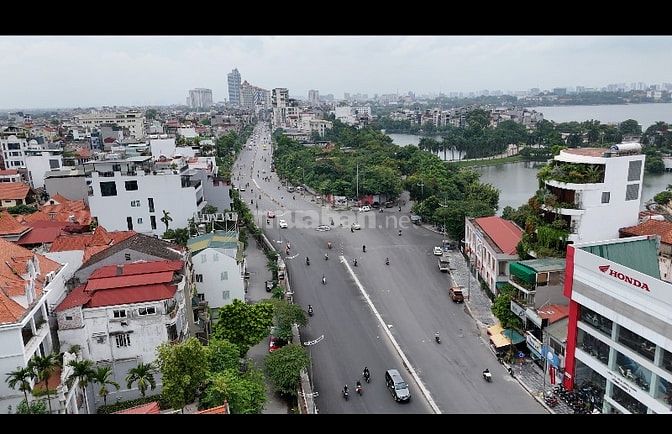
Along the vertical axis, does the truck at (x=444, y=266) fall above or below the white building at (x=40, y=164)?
below

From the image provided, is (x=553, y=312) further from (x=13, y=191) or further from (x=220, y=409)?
(x=13, y=191)

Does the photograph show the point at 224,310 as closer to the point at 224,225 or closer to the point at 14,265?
the point at 14,265

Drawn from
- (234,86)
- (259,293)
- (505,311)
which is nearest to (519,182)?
(505,311)

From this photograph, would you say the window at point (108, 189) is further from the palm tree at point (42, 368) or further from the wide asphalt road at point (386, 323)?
the palm tree at point (42, 368)

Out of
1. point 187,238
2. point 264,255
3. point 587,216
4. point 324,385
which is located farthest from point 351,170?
point 324,385

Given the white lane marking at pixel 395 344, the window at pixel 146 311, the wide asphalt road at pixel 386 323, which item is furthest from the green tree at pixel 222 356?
the white lane marking at pixel 395 344

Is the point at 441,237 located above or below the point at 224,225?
below

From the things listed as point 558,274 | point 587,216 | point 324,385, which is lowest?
point 324,385
